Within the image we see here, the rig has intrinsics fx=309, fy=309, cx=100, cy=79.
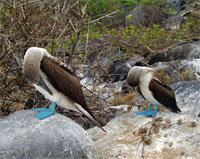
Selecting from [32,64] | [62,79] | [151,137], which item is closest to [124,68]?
[151,137]

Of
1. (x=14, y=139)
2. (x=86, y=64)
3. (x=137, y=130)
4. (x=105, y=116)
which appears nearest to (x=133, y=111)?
(x=105, y=116)

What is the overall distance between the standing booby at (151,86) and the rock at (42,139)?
1498 mm

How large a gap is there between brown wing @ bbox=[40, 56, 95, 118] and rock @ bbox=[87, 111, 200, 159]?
78 cm

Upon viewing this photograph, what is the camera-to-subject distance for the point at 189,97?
540cm

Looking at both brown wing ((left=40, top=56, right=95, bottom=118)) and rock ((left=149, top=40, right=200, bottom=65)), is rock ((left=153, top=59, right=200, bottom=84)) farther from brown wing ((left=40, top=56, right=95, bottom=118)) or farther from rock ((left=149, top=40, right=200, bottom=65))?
brown wing ((left=40, top=56, right=95, bottom=118))

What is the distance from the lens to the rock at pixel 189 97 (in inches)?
204

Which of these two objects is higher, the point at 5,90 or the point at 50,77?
the point at 50,77

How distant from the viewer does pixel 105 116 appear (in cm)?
522

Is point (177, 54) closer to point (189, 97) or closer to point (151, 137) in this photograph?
point (189, 97)

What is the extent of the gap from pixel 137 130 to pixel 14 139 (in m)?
1.90

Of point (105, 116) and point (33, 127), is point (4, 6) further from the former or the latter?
point (105, 116)

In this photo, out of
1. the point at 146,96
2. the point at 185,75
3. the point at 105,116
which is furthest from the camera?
the point at 185,75

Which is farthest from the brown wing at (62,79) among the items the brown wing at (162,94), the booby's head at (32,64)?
the brown wing at (162,94)

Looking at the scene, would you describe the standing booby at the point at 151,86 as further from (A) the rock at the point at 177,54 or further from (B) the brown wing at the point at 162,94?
(A) the rock at the point at 177,54
